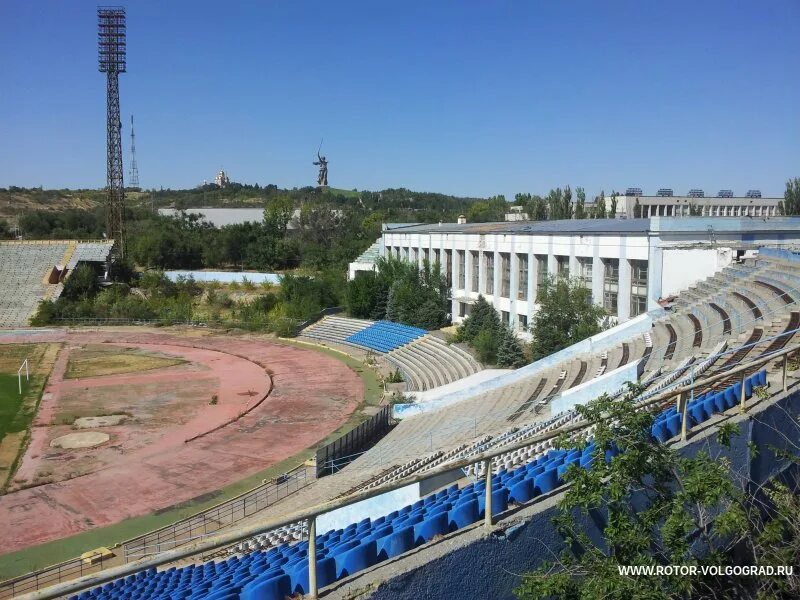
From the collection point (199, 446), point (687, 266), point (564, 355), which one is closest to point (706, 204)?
point (687, 266)

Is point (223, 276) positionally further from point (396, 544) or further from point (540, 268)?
point (396, 544)

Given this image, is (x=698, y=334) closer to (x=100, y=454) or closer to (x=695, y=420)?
(x=695, y=420)

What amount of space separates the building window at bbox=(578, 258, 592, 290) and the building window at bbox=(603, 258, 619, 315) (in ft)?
3.23

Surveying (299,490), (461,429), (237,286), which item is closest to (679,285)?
(461,429)

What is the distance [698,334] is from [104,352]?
126 feet

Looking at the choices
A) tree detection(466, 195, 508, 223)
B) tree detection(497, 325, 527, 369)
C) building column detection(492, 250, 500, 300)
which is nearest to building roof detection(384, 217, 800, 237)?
building column detection(492, 250, 500, 300)

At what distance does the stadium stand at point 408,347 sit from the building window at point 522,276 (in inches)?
→ 190

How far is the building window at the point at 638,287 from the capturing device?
2895 cm

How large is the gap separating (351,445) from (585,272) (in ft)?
50.9

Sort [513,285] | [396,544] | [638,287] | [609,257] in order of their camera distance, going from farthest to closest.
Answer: [513,285]
[609,257]
[638,287]
[396,544]

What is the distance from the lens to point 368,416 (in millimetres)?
29812

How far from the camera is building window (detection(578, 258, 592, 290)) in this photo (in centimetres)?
3212

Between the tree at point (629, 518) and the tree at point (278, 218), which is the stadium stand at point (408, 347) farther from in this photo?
the tree at point (278, 218)

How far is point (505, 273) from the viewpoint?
1572 inches
